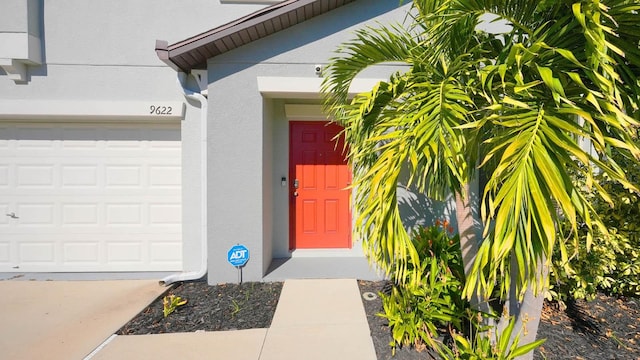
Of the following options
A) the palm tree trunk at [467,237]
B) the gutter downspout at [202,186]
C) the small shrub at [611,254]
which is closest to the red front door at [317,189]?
the gutter downspout at [202,186]

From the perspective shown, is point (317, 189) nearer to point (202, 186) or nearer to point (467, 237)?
point (202, 186)

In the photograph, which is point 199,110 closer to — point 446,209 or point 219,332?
point 219,332

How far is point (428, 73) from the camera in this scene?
8.04 ft

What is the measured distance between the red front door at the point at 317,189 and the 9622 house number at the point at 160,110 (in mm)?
1973

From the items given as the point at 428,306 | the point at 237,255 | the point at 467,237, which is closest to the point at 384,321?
the point at 428,306

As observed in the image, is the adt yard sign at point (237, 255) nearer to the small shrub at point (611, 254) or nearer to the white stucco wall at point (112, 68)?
the white stucco wall at point (112, 68)

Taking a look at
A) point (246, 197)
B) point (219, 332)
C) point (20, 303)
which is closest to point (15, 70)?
point (20, 303)

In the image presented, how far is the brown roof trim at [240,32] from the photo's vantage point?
3738 millimetres

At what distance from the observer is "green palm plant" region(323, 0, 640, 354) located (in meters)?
1.53

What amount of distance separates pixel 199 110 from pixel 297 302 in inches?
127

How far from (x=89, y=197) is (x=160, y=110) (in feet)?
6.26

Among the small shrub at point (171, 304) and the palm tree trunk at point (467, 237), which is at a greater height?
the palm tree trunk at point (467, 237)

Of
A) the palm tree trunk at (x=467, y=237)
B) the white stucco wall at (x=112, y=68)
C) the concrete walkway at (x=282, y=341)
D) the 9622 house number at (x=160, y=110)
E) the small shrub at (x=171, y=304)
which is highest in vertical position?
the white stucco wall at (x=112, y=68)

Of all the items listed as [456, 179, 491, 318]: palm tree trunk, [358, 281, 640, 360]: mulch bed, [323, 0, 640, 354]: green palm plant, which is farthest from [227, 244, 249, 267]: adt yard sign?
[456, 179, 491, 318]: palm tree trunk
